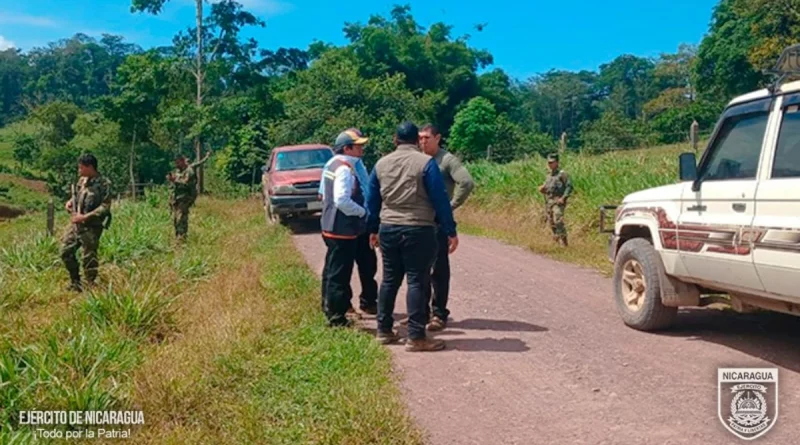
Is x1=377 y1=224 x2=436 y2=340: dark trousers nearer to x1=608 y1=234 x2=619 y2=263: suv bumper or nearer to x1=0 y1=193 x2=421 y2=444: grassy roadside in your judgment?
x1=0 y1=193 x2=421 y2=444: grassy roadside

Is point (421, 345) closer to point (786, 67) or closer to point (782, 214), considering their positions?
point (782, 214)

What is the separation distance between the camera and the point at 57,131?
1591 inches

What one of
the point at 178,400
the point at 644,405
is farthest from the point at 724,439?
the point at 178,400

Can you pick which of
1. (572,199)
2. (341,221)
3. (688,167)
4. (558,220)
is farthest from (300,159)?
(688,167)

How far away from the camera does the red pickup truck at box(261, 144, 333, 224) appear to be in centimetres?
1511

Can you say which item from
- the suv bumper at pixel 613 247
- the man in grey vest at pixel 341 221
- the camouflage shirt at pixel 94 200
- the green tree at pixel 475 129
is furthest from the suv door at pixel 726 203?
the green tree at pixel 475 129

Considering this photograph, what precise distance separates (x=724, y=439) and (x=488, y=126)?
33276mm

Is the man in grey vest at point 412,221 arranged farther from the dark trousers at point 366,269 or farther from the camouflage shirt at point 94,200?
the camouflage shirt at point 94,200

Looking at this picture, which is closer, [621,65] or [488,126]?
[488,126]

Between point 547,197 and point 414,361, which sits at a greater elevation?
point 547,197

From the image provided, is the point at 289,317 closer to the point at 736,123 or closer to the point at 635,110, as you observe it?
the point at 736,123

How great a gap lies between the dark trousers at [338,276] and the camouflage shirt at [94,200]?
329 centimetres

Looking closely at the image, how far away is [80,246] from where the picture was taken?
8180 millimetres

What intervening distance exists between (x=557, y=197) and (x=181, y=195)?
686 cm
